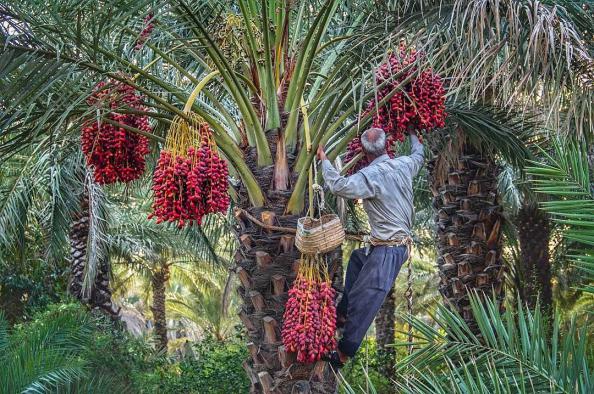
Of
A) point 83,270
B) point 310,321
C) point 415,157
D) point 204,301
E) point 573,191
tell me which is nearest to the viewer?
point 573,191

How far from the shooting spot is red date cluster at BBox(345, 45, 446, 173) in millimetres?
4809

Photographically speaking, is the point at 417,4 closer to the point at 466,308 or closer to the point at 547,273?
the point at 466,308

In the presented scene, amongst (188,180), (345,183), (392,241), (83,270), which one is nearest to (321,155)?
(345,183)

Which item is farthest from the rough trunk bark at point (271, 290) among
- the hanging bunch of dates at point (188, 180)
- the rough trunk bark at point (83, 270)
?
the rough trunk bark at point (83, 270)

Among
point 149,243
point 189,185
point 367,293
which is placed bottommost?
point 367,293

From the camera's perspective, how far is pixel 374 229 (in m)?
5.12

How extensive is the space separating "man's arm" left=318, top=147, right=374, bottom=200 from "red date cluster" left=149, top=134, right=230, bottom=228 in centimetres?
72

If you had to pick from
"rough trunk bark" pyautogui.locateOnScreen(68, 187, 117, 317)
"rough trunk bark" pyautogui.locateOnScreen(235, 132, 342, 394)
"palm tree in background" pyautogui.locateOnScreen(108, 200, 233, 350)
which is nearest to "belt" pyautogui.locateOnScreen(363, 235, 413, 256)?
"rough trunk bark" pyautogui.locateOnScreen(235, 132, 342, 394)

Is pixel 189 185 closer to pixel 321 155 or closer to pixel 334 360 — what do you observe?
pixel 321 155

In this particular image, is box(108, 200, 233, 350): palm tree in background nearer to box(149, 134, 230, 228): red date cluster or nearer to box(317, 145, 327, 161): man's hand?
box(317, 145, 327, 161): man's hand

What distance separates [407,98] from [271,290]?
4.95ft

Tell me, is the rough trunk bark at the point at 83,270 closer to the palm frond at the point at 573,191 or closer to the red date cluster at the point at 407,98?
the red date cluster at the point at 407,98

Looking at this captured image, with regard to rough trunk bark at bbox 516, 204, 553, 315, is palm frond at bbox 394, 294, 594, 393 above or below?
below

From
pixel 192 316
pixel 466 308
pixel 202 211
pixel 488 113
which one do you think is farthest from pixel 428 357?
pixel 192 316
